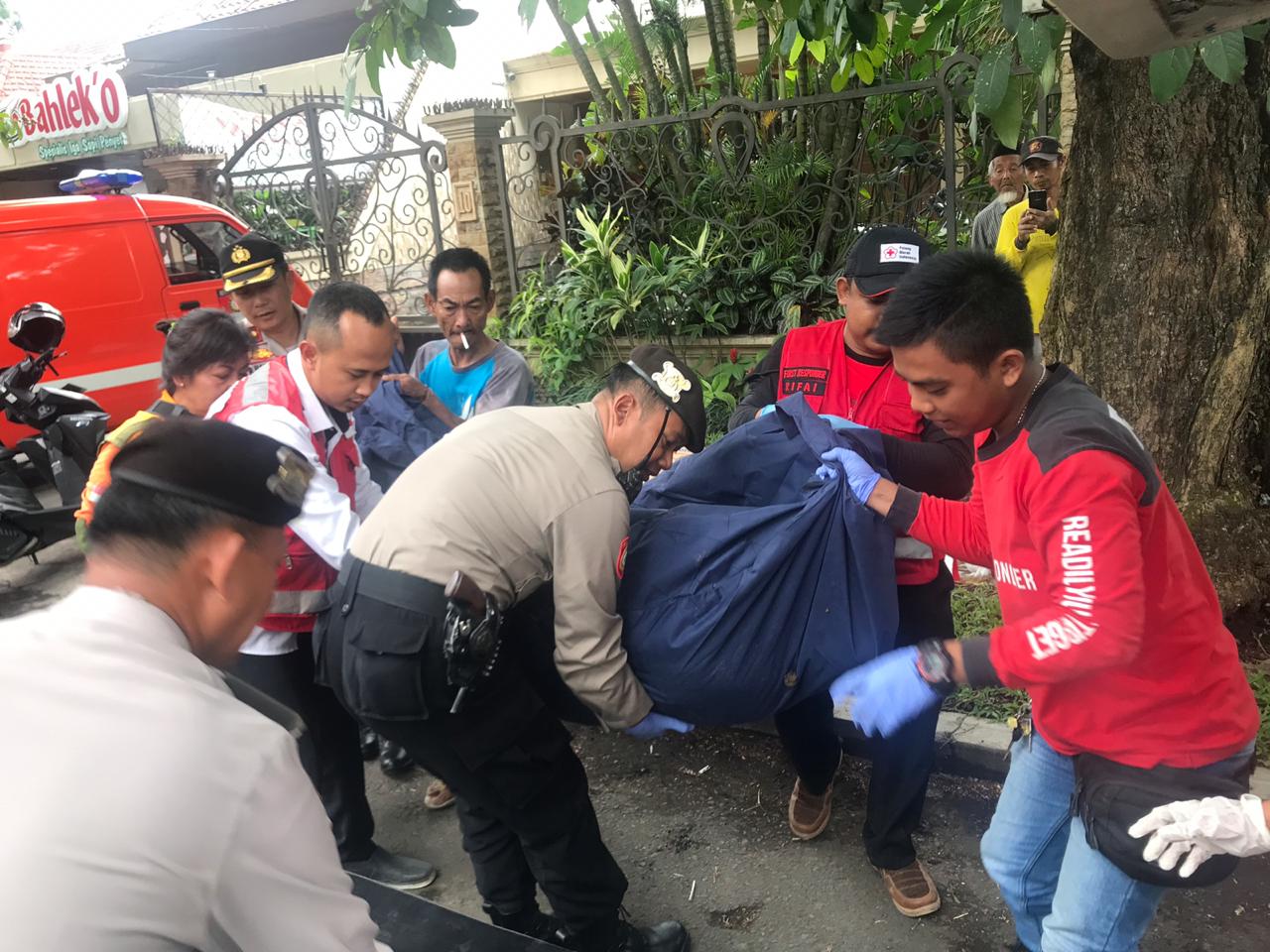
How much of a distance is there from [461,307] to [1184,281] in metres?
2.66

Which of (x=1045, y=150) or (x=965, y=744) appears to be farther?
(x=1045, y=150)

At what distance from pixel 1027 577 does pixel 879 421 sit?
3.10 feet

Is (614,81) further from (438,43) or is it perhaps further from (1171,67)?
(1171,67)

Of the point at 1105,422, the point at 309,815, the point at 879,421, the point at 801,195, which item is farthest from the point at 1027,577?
the point at 801,195

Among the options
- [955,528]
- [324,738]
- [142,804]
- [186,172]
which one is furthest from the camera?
[186,172]

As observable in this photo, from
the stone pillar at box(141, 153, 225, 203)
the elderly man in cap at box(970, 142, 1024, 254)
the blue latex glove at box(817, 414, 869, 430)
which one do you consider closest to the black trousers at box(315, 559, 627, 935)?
the blue latex glove at box(817, 414, 869, 430)

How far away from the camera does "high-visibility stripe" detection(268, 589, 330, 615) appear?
8.79 ft

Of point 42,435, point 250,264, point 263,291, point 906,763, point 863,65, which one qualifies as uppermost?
point 863,65

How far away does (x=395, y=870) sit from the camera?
10.3 ft

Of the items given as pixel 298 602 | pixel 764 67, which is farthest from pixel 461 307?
pixel 764 67

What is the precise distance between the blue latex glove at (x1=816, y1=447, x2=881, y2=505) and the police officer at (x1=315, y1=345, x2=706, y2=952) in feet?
1.07

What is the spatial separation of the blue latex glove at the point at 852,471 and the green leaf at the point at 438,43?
180 cm

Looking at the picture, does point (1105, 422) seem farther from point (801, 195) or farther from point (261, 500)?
point (801, 195)

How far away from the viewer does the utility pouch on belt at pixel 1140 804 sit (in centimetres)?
171
